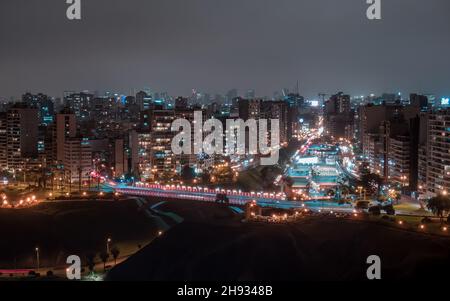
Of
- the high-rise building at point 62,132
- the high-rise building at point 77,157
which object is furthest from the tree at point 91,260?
the high-rise building at point 62,132

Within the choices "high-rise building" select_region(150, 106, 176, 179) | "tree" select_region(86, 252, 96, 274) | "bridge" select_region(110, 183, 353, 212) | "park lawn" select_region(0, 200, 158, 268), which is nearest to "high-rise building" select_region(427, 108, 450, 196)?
"bridge" select_region(110, 183, 353, 212)

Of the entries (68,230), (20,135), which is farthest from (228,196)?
(20,135)

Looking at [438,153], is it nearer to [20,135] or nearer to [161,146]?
[161,146]

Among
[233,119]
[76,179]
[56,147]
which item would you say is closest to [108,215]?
[76,179]

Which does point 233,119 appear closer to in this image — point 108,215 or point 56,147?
point 56,147

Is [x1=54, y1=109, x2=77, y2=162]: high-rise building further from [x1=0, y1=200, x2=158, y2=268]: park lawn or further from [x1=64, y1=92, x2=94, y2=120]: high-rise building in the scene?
[x1=64, y1=92, x2=94, y2=120]: high-rise building
